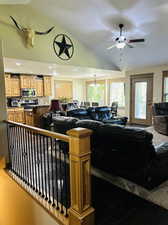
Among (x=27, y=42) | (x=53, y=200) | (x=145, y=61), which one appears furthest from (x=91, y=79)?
(x=53, y=200)

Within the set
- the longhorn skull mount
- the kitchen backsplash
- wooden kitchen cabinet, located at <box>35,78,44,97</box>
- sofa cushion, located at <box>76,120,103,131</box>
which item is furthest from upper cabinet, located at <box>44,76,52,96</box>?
sofa cushion, located at <box>76,120,103,131</box>

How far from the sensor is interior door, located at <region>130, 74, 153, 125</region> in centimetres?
743

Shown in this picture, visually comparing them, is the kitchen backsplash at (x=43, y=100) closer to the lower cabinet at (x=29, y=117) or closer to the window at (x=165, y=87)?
the lower cabinet at (x=29, y=117)

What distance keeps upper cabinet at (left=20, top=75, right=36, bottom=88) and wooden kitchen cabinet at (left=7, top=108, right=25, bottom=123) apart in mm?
1206

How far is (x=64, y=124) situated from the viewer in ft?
12.2

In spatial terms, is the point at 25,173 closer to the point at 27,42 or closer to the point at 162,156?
the point at 162,156

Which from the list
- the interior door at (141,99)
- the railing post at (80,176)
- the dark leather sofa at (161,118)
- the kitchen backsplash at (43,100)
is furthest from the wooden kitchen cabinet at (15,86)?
the railing post at (80,176)

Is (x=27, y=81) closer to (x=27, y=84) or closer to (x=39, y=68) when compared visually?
(x=27, y=84)

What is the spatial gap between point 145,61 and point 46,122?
4.54m

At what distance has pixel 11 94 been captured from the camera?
8.00 metres

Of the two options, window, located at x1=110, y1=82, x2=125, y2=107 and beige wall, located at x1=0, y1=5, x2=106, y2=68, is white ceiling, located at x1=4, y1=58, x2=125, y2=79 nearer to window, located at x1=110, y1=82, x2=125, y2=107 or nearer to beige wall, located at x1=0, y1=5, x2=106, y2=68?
beige wall, located at x1=0, y1=5, x2=106, y2=68

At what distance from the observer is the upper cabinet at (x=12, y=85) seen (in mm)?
7824

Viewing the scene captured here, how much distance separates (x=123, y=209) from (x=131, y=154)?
0.67 meters

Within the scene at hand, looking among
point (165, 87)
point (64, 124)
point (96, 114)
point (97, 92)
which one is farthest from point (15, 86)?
point (165, 87)
